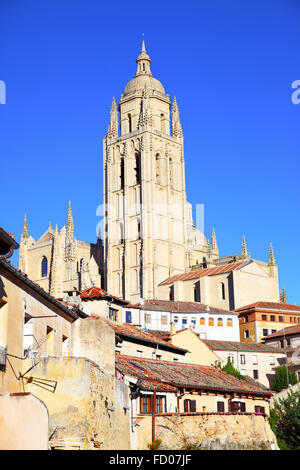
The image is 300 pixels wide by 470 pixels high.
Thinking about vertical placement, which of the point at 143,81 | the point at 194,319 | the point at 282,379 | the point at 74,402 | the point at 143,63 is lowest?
the point at 74,402

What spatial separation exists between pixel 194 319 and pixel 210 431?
149 feet

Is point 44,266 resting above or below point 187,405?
above

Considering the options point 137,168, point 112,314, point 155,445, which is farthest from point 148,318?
point 137,168

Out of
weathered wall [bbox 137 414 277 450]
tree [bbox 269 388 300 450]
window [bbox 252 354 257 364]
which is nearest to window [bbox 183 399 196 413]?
weathered wall [bbox 137 414 277 450]

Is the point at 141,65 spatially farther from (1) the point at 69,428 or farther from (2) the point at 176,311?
(1) the point at 69,428

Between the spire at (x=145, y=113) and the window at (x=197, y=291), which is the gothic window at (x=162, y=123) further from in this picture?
the window at (x=197, y=291)

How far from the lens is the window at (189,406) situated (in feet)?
119

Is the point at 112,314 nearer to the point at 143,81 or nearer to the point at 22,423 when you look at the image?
the point at 22,423

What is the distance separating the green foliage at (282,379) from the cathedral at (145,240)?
31574 millimetres

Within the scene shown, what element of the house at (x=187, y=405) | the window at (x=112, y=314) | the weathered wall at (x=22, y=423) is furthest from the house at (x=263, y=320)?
the weathered wall at (x=22, y=423)

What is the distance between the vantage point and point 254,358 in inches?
2781

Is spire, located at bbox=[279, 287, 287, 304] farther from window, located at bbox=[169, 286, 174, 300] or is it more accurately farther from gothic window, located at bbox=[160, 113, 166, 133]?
gothic window, located at bbox=[160, 113, 166, 133]

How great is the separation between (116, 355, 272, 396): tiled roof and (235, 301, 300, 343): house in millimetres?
36950

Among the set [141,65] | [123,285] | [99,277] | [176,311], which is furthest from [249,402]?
[141,65]
